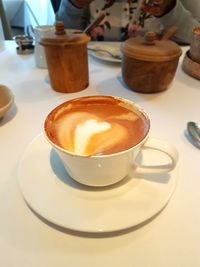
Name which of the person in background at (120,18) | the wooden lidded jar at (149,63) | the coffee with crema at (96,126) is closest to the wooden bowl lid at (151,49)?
the wooden lidded jar at (149,63)

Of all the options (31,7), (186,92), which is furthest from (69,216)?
(31,7)

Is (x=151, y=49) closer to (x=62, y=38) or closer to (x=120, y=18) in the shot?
(x=62, y=38)

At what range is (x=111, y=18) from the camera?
1.12 m

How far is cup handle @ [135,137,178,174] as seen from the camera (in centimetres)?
34

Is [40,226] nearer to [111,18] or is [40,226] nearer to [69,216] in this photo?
[69,216]

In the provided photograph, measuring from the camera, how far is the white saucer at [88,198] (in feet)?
1.06

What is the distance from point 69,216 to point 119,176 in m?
0.09

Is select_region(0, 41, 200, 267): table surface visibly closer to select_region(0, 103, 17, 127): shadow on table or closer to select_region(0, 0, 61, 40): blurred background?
select_region(0, 103, 17, 127): shadow on table

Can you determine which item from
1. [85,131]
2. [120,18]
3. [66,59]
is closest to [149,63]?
[66,59]

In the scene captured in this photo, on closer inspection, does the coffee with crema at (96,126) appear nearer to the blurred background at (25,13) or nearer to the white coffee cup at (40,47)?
the white coffee cup at (40,47)

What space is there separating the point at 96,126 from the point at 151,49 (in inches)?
11.7

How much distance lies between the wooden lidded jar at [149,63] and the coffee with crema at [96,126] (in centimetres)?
21

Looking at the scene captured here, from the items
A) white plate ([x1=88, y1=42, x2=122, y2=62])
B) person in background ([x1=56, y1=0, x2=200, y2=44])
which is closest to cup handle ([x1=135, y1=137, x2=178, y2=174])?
white plate ([x1=88, y1=42, x2=122, y2=62])

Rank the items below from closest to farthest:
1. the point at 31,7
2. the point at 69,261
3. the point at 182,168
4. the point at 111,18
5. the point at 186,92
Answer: the point at 69,261
the point at 182,168
the point at 186,92
the point at 111,18
the point at 31,7
